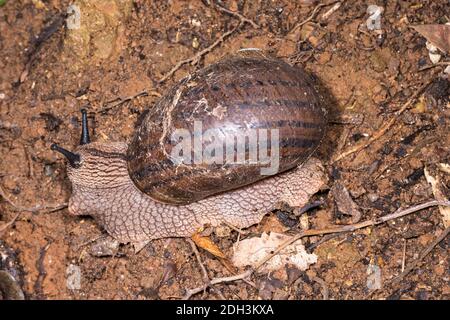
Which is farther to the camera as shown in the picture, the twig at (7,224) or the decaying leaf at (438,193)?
the twig at (7,224)

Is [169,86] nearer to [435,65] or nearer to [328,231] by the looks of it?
[328,231]

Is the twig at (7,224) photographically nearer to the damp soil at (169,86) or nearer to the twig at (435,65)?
the damp soil at (169,86)

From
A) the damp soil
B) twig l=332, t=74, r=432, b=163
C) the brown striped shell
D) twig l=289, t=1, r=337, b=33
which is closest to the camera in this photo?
the brown striped shell

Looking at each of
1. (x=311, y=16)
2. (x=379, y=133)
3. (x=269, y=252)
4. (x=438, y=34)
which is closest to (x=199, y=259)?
(x=269, y=252)

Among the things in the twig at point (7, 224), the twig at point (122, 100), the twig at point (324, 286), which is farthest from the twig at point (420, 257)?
the twig at point (7, 224)

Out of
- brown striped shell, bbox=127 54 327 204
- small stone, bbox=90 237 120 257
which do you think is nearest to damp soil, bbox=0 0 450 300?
small stone, bbox=90 237 120 257

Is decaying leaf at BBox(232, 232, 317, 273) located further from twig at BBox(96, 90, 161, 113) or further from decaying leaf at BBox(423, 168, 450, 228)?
twig at BBox(96, 90, 161, 113)

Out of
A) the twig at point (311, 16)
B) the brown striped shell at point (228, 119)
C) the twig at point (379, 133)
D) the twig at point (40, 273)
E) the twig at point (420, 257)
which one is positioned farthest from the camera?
the twig at point (311, 16)
